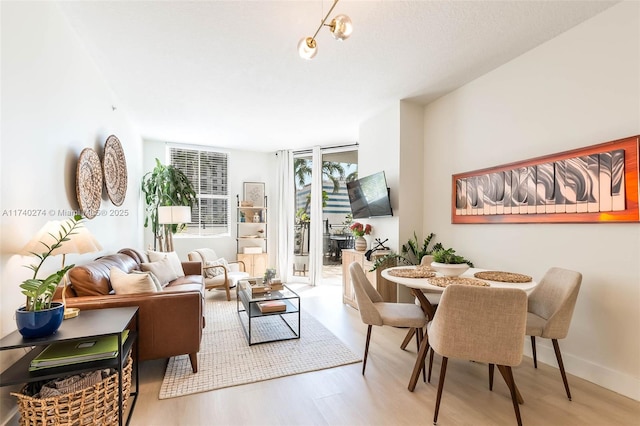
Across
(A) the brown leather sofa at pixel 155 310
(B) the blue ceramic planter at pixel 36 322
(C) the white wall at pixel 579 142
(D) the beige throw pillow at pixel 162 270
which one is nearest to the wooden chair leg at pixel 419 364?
(C) the white wall at pixel 579 142

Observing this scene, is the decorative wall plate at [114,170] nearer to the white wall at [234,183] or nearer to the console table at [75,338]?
the console table at [75,338]

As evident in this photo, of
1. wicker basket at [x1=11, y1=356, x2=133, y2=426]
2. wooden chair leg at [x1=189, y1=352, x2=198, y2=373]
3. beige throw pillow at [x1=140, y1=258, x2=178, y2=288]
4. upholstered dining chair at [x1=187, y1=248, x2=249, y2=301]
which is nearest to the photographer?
wicker basket at [x1=11, y1=356, x2=133, y2=426]

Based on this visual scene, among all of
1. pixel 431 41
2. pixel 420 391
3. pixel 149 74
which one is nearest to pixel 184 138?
pixel 149 74

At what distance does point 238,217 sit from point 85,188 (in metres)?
3.60

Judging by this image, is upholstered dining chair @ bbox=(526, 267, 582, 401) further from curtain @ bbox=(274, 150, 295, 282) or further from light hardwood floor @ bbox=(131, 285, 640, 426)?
curtain @ bbox=(274, 150, 295, 282)

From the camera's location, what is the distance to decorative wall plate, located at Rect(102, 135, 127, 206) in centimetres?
324

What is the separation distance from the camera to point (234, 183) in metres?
6.28

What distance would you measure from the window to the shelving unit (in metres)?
0.30

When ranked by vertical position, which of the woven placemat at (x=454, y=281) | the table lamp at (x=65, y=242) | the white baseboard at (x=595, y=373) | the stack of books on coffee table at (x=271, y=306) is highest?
the table lamp at (x=65, y=242)

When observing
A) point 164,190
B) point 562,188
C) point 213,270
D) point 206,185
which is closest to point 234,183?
point 206,185

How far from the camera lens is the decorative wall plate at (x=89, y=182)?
252 centimetres

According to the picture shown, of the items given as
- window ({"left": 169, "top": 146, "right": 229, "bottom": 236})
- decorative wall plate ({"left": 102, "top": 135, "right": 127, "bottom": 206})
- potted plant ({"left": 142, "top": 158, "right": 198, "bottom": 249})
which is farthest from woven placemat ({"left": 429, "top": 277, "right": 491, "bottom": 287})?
window ({"left": 169, "top": 146, "right": 229, "bottom": 236})

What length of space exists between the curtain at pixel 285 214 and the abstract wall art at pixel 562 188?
145 inches

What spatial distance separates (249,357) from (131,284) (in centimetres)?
117
